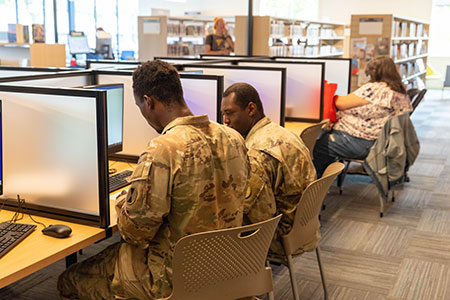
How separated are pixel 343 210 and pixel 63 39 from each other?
30.3 feet

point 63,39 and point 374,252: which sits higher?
point 63,39

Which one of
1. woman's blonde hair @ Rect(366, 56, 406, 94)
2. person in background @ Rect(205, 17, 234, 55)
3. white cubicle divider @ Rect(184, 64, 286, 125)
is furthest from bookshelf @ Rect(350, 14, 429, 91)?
white cubicle divider @ Rect(184, 64, 286, 125)

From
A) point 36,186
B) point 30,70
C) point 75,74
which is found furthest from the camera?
point 30,70

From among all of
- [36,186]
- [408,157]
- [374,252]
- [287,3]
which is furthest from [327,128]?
[287,3]

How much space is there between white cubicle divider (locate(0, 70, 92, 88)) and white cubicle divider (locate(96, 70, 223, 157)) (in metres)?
0.16

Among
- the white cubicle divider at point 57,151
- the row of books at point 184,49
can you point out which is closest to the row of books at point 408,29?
the row of books at point 184,49

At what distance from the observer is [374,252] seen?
11.2 feet

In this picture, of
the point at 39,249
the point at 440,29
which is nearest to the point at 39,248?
the point at 39,249

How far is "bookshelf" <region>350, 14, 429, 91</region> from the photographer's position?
23.7ft

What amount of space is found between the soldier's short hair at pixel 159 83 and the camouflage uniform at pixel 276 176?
1.88ft

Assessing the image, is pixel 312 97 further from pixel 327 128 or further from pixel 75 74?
pixel 75 74

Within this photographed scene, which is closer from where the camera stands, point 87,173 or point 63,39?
point 87,173

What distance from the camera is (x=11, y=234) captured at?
5.70 feet

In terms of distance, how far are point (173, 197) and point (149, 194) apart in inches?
3.0
